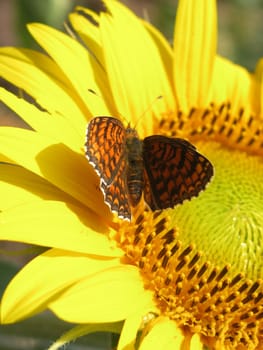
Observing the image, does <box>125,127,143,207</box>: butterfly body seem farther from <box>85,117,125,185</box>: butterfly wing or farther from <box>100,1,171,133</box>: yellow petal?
<box>100,1,171,133</box>: yellow petal

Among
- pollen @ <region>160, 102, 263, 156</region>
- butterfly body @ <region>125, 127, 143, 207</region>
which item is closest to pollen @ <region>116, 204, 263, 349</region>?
butterfly body @ <region>125, 127, 143, 207</region>

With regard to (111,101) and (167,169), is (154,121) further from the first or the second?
(167,169)

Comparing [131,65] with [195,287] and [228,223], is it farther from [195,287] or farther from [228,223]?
[195,287]

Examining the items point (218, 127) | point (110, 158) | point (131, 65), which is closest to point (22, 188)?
→ point (110, 158)

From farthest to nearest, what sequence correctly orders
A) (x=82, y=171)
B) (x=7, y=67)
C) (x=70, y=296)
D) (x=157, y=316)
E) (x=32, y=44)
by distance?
(x=32, y=44) → (x=7, y=67) → (x=82, y=171) → (x=157, y=316) → (x=70, y=296)

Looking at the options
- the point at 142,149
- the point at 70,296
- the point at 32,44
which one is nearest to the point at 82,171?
the point at 142,149

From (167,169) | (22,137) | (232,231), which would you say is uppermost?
(22,137)

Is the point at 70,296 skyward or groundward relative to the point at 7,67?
groundward
